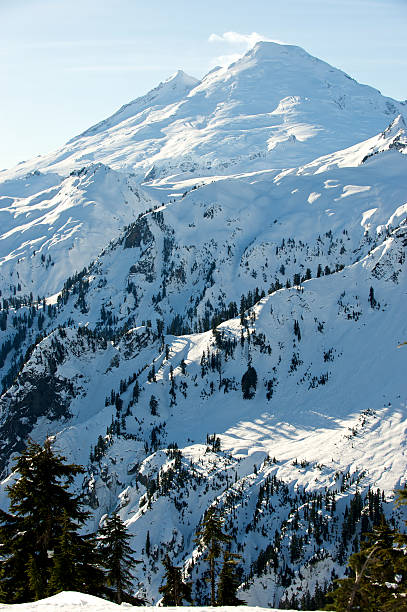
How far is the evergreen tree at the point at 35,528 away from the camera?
2992cm

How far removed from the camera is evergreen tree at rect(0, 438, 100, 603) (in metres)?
29.9

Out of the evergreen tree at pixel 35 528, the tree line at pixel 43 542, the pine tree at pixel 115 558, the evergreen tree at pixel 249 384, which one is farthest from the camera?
the evergreen tree at pixel 249 384

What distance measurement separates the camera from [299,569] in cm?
11781

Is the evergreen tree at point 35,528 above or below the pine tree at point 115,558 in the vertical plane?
above

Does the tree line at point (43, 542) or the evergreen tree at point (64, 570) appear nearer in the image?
the evergreen tree at point (64, 570)

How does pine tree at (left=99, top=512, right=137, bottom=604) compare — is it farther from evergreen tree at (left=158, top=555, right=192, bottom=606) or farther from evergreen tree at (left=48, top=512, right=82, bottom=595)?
evergreen tree at (left=48, top=512, right=82, bottom=595)

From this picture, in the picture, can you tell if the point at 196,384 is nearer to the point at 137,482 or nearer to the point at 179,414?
the point at 179,414

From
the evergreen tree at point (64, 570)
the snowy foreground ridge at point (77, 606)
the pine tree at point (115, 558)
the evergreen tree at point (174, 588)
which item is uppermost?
the snowy foreground ridge at point (77, 606)

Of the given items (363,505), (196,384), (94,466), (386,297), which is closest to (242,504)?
(363,505)

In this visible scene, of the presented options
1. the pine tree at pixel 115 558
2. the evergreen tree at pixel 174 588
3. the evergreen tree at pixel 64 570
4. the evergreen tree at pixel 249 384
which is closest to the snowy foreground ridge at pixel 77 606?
the evergreen tree at pixel 64 570

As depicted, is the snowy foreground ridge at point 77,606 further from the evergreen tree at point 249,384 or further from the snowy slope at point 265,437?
the evergreen tree at point 249,384

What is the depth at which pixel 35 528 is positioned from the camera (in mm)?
31297

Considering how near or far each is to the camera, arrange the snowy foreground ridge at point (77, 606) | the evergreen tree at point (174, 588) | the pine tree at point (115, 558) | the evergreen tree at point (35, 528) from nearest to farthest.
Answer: the snowy foreground ridge at point (77, 606)
the evergreen tree at point (35, 528)
the pine tree at point (115, 558)
the evergreen tree at point (174, 588)

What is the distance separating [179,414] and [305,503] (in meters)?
61.5
